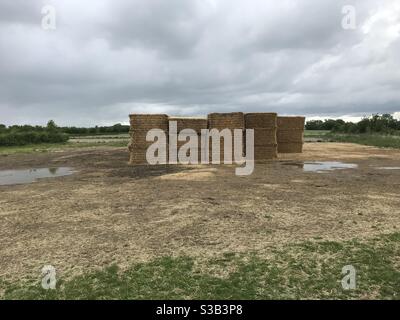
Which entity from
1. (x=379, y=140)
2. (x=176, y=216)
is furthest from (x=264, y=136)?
(x=379, y=140)

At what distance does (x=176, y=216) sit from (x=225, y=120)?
10452mm

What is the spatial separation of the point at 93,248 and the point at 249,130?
1306cm

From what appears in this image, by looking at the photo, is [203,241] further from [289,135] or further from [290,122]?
[289,135]

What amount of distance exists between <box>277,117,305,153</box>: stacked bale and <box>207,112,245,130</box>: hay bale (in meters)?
4.92

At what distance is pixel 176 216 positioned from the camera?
24.1ft

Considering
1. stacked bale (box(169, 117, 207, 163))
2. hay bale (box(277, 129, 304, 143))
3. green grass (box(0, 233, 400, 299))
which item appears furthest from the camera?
hay bale (box(277, 129, 304, 143))

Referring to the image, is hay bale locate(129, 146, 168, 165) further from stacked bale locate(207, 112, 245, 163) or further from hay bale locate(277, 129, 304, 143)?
hay bale locate(277, 129, 304, 143)

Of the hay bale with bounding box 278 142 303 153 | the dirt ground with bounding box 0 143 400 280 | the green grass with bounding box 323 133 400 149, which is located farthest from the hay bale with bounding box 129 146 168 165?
the green grass with bounding box 323 133 400 149

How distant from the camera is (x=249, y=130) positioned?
17.8m

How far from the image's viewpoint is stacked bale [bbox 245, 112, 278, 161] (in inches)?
712

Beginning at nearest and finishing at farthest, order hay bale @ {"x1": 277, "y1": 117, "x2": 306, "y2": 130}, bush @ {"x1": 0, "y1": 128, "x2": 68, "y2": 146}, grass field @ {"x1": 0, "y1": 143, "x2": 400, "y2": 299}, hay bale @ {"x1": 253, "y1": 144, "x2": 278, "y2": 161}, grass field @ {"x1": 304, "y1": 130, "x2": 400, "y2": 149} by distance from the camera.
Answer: grass field @ {"x1": 0, "y1": 143, "x2": 400, "y2": 299}
hay bale @ {"x1": 253, "y1": 144, "x2": 278, "y2": 161}
hay bale @ {"x1": 277, "y1": 117, "x2": 306, "y2": 130}
grass field @ {"x1": 304, "y1": 130, "x2": 400, "y2": 149}
bush @ {"x1": 0, "y1": 128, "x2": 68, "y2": 146}

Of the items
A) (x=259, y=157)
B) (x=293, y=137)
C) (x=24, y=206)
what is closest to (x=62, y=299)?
(x=24, y=206)

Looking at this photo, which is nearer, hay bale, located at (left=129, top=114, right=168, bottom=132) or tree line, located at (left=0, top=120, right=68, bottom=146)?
hay bale, located at (left=129, top=114, right=168, bottom=132)

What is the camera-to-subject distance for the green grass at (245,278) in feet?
13.5
